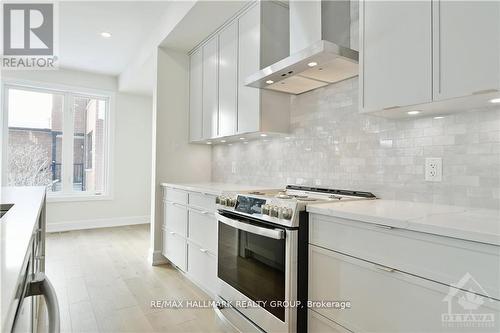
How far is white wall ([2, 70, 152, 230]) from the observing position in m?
5.10

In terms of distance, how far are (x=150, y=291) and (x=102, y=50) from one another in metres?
3.42

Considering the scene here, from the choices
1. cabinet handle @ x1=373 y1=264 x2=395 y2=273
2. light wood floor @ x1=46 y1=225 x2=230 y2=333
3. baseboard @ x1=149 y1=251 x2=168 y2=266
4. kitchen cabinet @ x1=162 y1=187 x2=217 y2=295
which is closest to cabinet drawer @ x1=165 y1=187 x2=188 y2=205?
kitchen cabinet @ x1=162 y1=187 x2=217 y2=295

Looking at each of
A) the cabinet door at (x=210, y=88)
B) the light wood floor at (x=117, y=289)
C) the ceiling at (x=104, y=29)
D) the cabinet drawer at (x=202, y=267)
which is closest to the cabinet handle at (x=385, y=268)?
the light wood floor at (x=117, y=289)

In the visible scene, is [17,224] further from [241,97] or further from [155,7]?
[155,7]

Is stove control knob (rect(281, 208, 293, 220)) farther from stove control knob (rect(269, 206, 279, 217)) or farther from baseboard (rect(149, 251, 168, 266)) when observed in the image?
baseboard (rect(149, 251, 168, 266))

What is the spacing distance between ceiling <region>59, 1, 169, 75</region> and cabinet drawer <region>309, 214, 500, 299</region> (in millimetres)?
2909

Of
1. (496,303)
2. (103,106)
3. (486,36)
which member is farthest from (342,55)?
(103,106)

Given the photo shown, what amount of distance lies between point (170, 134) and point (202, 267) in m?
1.71

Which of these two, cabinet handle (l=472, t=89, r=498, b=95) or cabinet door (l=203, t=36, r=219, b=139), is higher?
cabinet door (l=203, t=36, r=219, b=139)

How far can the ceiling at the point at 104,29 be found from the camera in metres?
3.15

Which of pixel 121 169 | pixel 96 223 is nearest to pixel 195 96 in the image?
pixel 121 169

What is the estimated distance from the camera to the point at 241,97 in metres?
2.73

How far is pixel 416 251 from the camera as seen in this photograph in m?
1.13

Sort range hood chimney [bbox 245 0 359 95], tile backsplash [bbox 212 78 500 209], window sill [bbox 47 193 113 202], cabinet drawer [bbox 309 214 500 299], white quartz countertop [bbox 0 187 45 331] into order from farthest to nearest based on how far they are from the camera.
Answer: window sill [bbox 47 193 113 202] < range hood chimney [bbox 245 0 359 95] < tile backsplash [bbox 212 78 500 209] < cabinet drawer [bbox 309 214 500 299] < white quartz countertop [bbox 0 187 45 331]
